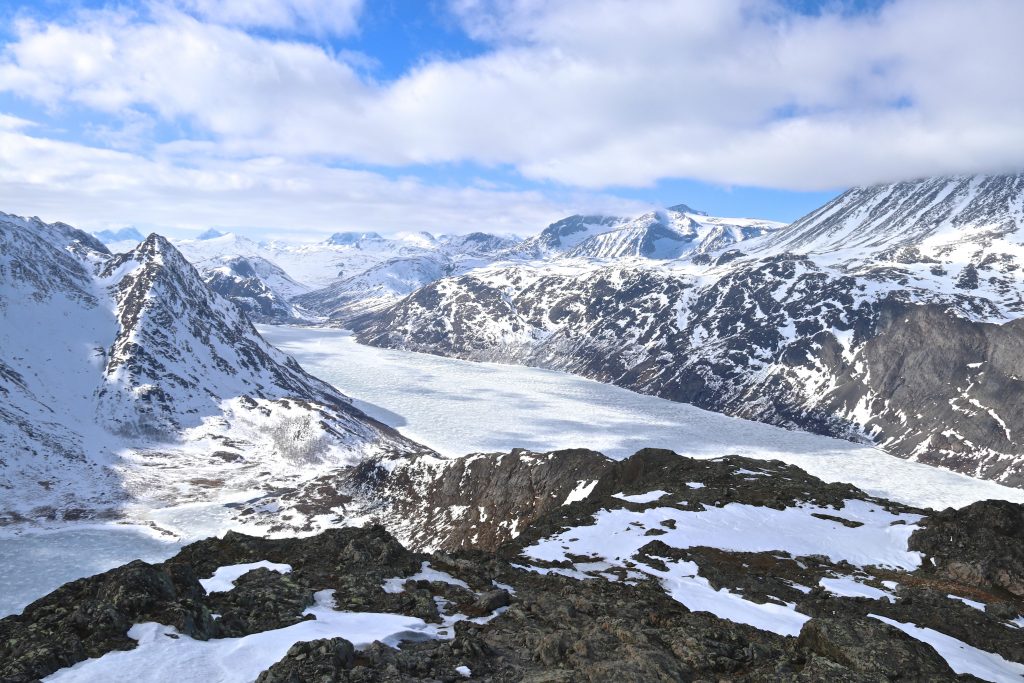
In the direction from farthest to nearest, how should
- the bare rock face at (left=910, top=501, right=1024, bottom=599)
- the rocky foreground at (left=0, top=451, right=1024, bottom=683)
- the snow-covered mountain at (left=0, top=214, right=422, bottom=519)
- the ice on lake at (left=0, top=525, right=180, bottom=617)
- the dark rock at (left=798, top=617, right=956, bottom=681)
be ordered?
the snow-covered mountain at (left=0, top=214, right=422, bottom=519) → the ice on lake at (left=0, top=525, right=180, bottom=617) → the bare rock face at (left=910, top=501, right=1024, bottom=599) → the dark rock at (left=798, top=617, right=956, bottom=681) → the rocky foreground at (left=0, top=451, right=1024, bottom=683)

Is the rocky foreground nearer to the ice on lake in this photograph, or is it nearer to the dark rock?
the dark rock

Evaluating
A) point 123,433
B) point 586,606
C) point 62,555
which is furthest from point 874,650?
point 123,433

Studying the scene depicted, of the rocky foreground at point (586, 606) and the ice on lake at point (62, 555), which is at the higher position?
the rocky foreground at point (586, 606)

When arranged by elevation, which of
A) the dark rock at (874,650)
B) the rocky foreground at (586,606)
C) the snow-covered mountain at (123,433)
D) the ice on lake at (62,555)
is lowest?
the ice on lake at (62,555)

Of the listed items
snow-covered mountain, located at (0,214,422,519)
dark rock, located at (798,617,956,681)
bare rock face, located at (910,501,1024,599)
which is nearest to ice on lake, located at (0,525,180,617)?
snow-covered mountain, located at (0,214,422,519)

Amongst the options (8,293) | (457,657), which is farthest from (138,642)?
(8,293)

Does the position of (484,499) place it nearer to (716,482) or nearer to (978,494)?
(716,482)

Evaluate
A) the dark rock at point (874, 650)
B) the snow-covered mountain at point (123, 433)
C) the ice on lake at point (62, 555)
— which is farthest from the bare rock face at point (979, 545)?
the snow-covered mountain at point (123, 433)

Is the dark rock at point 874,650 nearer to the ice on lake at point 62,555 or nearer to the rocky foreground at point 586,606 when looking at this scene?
the rocky foreground at point 586,606
